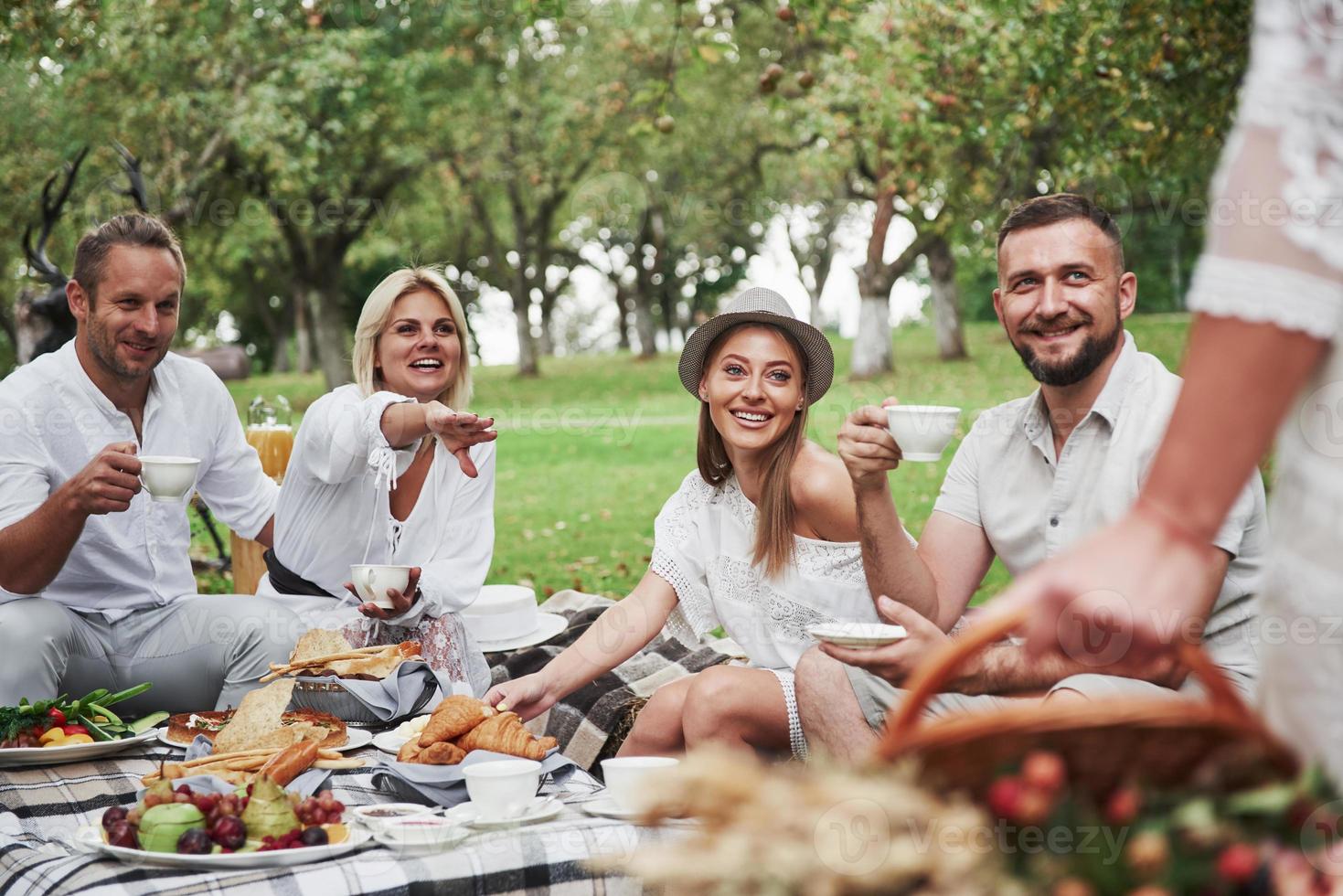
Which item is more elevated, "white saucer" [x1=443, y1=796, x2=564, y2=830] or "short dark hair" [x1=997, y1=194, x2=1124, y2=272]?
"short dark hair" [x1=997, y1=194, x2=1124, y2=272]

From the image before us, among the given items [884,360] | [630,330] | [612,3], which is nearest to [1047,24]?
[884,360]

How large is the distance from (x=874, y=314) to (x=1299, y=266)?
2084cm

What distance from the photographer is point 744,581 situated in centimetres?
430

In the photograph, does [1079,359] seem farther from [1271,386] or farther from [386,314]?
[386,314]

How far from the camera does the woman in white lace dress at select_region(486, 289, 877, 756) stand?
12.9ft

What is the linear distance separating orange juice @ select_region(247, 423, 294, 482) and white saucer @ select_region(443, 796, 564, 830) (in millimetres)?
4005

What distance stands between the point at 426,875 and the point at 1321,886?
1.88 metres

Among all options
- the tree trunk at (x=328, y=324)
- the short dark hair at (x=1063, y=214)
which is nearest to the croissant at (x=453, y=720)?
the short dark hair at (x=1063, y=214)

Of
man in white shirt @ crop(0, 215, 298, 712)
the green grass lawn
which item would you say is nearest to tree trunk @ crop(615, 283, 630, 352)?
the green grass lawn

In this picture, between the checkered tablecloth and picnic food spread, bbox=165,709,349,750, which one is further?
picnic food spread, bbox=165,709,349,750

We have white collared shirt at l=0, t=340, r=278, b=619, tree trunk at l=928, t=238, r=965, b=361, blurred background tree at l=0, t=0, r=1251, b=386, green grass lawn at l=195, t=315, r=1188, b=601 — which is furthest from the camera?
tree trunk at l=928, t=238, r=965, b=361

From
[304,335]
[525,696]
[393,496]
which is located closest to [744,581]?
[525,696]

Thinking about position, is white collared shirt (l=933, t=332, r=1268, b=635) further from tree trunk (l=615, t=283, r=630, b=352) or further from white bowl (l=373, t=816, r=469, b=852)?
tree trunk (l=615, t=283, r=630, b=352)

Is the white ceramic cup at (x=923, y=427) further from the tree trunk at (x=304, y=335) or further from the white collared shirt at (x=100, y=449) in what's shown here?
the tree trunk at (x=304, y=335)
